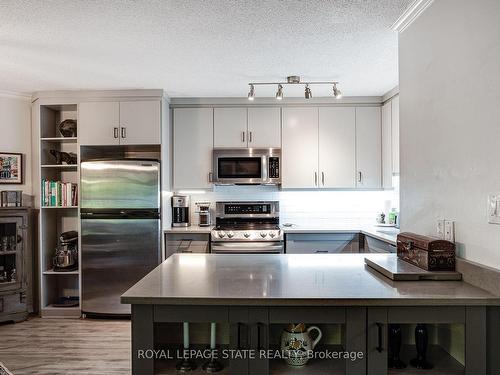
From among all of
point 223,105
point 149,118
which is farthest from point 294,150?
point 149,118

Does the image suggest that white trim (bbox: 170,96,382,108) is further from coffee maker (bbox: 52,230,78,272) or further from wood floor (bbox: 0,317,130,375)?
wood floor (bbox: 0,317,130,375)

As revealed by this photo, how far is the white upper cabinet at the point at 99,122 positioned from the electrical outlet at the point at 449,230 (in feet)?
10.7

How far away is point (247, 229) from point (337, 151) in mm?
A: 1349

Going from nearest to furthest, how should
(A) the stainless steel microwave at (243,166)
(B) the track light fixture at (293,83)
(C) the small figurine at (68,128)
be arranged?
(B) the track light fixture at (293,83)
(C) the small figurine at (68,128)
(A) the stainless steel microwave at (243,166)

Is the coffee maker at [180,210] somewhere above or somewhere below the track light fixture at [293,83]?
below

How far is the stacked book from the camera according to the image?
4207mm

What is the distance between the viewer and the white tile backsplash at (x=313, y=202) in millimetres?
4738

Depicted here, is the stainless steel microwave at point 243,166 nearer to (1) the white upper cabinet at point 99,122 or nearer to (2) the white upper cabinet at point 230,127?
(2) the white upper cabinet at point 230,127

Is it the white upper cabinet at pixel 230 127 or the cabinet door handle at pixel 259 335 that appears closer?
the cabinet door handle at pixel 259 335

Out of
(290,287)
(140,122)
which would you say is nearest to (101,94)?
(140,122)

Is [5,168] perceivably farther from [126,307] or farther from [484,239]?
[484,239]

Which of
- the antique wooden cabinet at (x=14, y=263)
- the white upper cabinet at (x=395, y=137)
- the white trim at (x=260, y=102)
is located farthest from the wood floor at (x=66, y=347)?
the white upper cabinet at (x=395, y=137)

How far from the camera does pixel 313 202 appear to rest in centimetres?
476

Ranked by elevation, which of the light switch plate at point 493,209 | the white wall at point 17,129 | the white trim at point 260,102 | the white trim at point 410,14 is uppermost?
the white trim at point 410,14
